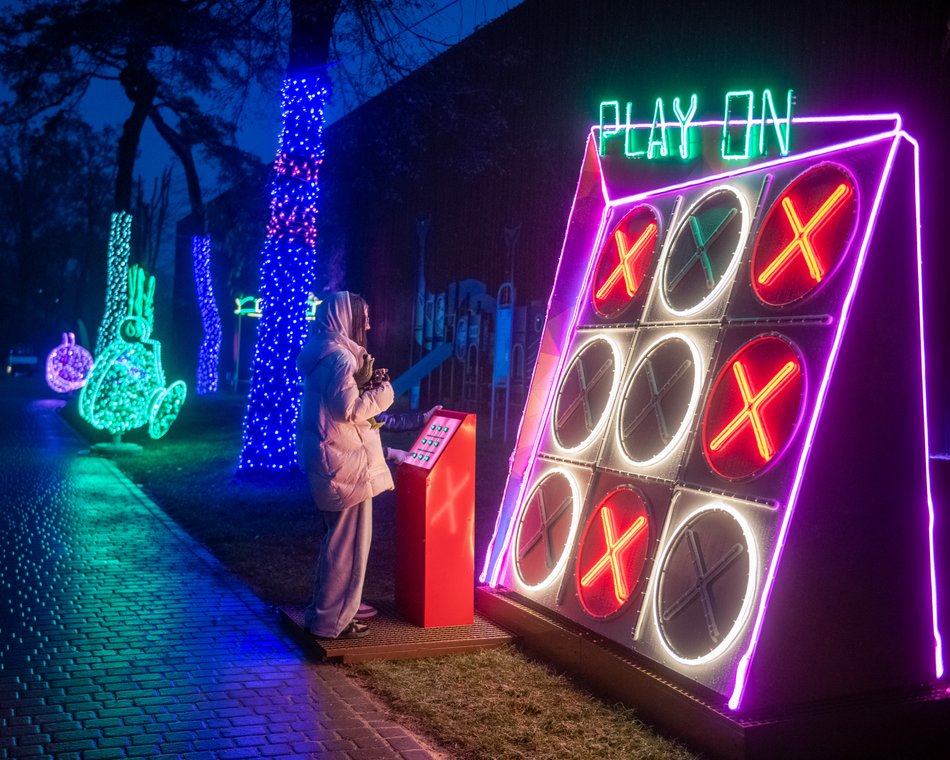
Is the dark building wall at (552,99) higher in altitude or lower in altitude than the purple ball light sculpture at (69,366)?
higher

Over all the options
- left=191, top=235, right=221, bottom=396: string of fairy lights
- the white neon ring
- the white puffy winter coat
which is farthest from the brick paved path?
left=191, top=235, right=221, bottom=396: string of fairy lights

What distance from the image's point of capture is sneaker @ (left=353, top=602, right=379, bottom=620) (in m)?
6.68

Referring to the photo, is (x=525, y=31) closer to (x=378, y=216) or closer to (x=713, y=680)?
(x=378, y=216)

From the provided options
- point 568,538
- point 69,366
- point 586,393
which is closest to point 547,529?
point 568,538

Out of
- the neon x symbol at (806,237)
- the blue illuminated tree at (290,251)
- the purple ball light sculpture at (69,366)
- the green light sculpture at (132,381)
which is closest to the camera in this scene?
the neon x symbol at (806,237)

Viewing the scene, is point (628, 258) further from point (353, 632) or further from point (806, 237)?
point (353, 632)

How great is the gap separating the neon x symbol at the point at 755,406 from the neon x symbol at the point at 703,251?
2.39 ft

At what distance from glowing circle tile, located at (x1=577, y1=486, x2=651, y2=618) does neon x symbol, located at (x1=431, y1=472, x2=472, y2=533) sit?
3.05ft

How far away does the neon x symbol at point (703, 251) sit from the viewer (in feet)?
18.8

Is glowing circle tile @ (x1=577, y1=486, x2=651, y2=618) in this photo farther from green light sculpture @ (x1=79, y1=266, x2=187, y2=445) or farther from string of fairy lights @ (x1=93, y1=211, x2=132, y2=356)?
string of fairy lights @ (x1=93, y1=211, x2=132, y2=356)

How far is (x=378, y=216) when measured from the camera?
27.4 metres

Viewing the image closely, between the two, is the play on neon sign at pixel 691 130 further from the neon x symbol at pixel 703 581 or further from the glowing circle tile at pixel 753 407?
the neon x symbol at pixel 703 581

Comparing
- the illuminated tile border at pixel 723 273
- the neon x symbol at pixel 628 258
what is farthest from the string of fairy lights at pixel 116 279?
the illuminated tile border at pixel 723 273

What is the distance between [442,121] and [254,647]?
1219cm
